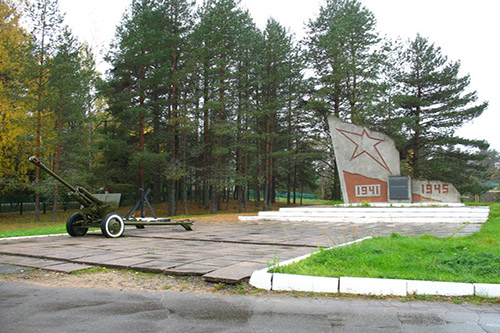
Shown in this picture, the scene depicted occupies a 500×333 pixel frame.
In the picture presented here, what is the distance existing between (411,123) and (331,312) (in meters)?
26.9

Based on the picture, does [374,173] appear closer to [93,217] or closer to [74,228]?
[93,217]

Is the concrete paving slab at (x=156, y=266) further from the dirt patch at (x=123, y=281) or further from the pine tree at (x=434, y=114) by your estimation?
the pine tree at (x=434, y=114)

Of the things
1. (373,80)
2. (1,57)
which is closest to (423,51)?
(373,80)

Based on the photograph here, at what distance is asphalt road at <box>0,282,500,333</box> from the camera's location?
2.96m

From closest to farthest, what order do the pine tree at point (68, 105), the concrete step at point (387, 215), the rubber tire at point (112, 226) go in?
1. the rubber tire at point (112, 226)
2. the concrete step at point (387, 215)
3. the pine tree at point (68, 105)

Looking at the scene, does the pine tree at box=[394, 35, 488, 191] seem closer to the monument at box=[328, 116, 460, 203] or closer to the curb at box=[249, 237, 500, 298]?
the monument at box=[328, 116, 460, 203]

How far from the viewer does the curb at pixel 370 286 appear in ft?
12.7

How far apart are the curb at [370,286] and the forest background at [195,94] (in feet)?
63.7

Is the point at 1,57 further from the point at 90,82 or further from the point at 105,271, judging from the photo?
the point at 105,271

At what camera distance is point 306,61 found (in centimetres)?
3134

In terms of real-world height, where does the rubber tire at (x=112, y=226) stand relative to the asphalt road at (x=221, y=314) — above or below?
above

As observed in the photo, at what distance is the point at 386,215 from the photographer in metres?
13.3

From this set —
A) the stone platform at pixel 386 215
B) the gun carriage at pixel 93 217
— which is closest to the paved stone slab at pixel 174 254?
the gun carriage at pixel 93 217

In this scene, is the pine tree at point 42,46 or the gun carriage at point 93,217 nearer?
the gun carriage at point 93,217
